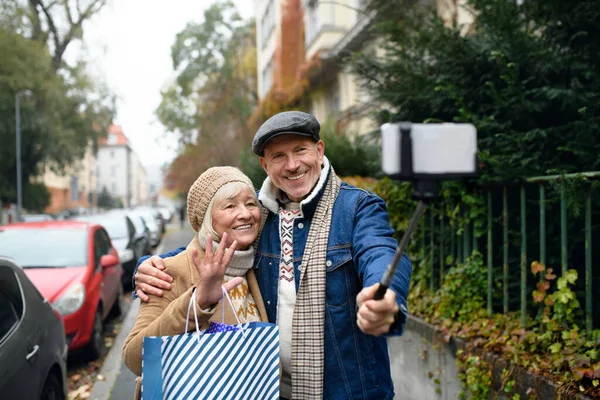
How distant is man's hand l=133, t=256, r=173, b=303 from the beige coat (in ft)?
0.08

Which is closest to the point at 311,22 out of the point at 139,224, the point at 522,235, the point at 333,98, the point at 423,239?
the point at 333,98

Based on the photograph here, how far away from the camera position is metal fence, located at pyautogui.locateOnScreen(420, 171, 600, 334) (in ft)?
11.0

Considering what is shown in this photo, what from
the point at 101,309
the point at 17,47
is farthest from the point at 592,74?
the point at 17,47

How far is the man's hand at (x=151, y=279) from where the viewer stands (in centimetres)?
223

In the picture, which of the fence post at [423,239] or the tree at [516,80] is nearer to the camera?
the tree at [516,80]

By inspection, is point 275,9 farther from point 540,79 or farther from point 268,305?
point 268,305

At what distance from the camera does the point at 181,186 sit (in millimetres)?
29094

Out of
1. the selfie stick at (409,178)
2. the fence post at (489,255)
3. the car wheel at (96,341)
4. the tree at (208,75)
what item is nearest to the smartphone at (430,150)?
the selfie stick at (409,178)

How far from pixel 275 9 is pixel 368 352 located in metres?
26.6

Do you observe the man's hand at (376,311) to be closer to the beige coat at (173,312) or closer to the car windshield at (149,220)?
the beige coat at (173,312)

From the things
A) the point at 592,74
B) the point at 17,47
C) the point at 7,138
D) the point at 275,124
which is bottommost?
the point at 275,124

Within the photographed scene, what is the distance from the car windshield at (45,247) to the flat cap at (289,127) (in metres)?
5.62

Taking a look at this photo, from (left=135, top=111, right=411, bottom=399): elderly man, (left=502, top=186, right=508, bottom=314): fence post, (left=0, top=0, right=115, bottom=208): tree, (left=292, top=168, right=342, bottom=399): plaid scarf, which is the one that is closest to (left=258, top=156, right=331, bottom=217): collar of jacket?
(left=135, top=111, right=411, bottom=399): elderly man

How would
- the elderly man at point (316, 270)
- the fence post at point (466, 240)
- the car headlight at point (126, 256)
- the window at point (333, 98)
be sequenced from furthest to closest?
the window at point (333, 98) → the car headlight at point (126, 256) → the fence post at point (466, 240) → the elderly man at point (316, 270)
